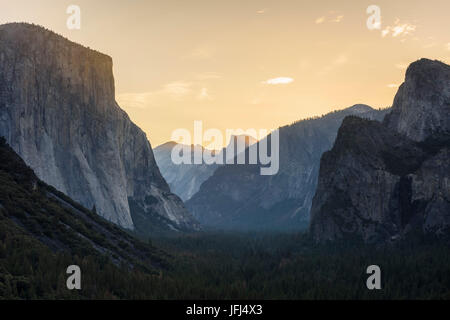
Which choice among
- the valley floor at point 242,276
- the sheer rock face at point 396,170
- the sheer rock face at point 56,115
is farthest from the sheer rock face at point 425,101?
the sheer rock face at point 56,115

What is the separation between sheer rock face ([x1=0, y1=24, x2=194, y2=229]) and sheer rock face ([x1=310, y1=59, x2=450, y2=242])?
78395mm

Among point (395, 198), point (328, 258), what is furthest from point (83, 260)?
point (395, 198)

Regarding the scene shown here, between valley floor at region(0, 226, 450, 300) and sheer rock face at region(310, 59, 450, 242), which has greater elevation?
sheer rock face at region(310, 59, 450, 242)

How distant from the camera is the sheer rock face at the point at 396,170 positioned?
6088 inches

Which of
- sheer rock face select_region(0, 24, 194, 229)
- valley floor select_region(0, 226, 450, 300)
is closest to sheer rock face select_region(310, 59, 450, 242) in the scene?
valley floor select_region(0, 226, 450, 300)

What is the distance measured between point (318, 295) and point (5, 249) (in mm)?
46833

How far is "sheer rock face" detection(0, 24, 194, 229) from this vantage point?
161875mm

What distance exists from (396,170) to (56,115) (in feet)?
362

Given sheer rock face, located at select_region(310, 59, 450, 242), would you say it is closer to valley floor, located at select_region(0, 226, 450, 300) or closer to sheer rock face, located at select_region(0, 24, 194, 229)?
valley floor, located at select_region(0, 226, 450, 300)

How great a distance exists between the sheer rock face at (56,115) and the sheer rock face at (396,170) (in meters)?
78.4

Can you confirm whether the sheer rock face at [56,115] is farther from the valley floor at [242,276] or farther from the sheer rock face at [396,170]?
the sheer rock face at [396,170]
